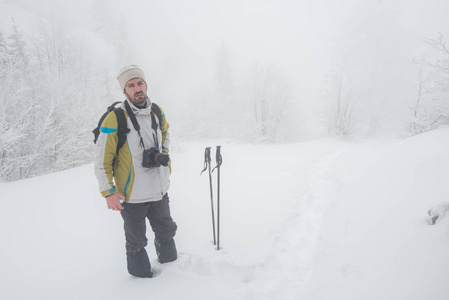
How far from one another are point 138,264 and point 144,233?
1.07 feet

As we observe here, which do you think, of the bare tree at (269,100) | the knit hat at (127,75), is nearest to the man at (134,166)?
the knit hat at (127,75)

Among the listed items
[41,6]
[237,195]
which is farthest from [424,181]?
[41,6]

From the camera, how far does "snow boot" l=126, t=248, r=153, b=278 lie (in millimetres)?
2414

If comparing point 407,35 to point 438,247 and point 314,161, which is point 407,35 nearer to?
point 314,161

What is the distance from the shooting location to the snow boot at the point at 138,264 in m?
2.41

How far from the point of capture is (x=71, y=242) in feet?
10.9

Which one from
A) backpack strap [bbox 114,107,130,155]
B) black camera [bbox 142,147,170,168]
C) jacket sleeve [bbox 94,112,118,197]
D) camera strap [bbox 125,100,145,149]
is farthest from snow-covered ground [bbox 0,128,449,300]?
camera strap [bbox 125,100,145,149]

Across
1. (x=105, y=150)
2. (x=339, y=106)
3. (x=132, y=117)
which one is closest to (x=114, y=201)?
(x=105, y=150)

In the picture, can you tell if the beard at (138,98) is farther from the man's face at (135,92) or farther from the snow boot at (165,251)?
the snow boot at (165,251)

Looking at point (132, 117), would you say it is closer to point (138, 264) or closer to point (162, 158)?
point (162, 158)

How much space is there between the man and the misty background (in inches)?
364

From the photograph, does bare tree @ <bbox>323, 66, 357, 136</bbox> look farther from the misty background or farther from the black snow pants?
the black snow pants

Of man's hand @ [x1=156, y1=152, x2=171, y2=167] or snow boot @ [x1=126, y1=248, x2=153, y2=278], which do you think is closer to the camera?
man's hand @ [x1=156, y1=152, x2=171, y2=167]

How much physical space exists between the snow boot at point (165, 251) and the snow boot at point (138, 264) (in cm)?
21
